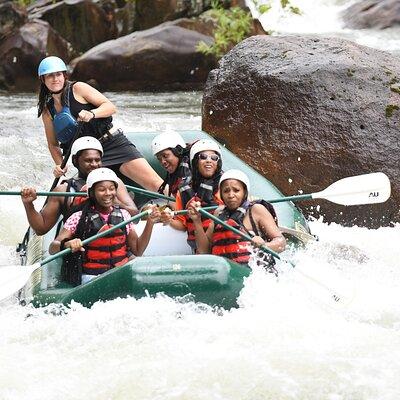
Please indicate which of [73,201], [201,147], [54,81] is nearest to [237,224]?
[201,147]

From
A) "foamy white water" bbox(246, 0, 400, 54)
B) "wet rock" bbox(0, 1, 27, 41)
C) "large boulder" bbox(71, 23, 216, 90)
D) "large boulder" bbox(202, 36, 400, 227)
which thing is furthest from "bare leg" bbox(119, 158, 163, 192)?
"wet rock" bbox(0, 1, 27, 41)

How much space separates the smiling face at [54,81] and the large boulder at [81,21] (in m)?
10.7

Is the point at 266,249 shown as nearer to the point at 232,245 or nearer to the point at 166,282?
the point at 232,245

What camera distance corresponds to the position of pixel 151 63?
1405 cm

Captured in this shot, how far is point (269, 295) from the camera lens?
15.1ft

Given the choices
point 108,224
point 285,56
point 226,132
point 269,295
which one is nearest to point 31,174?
point 226,132

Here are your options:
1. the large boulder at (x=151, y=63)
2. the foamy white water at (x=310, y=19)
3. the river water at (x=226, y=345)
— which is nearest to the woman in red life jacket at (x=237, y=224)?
the river water at (x=226, y=345)

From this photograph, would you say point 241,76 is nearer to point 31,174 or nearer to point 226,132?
point 226,132

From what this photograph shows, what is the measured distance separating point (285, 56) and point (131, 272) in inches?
144

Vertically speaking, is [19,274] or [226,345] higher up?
[19,274]

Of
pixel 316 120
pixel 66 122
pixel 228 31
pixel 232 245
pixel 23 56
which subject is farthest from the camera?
pixel 23 56

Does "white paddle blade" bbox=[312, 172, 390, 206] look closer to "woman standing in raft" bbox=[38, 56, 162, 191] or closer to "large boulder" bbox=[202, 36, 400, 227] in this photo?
"woman standing in raft" bbox=[38, 56, 162, 191]

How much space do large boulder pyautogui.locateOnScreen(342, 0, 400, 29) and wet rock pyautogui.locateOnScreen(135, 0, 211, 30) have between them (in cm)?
236

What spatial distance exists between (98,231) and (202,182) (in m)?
0.70
